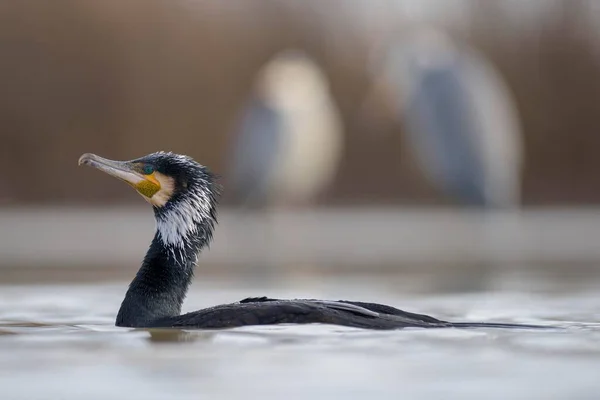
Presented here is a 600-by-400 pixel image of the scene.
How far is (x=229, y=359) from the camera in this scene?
14.5 feet

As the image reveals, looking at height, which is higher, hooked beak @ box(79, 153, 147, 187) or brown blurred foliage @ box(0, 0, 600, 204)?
brown blurred foliage @ box(0, 0, 600, 204)

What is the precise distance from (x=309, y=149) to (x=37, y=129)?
447cm

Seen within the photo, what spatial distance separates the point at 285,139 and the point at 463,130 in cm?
362

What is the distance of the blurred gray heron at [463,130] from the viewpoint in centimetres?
1850

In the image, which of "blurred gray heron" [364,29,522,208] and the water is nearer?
the water

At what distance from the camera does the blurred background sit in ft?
62.2

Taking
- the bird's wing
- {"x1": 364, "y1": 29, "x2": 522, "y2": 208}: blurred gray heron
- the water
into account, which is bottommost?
the water

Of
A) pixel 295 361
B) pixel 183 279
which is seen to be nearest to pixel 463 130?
pixel 183 279

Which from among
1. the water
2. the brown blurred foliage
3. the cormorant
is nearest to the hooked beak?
the cormorant

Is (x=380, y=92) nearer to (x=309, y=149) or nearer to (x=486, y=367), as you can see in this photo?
(x=309, y=149)

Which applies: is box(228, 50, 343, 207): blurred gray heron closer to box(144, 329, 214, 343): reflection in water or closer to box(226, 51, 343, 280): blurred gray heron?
box(226, 51, 343, 280): blurred gray heron

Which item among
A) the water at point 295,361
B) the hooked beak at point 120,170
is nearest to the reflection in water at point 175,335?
the water at point 295,361

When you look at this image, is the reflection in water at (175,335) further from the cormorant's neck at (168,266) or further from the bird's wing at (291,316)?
the cormorant's neck at (168,266)

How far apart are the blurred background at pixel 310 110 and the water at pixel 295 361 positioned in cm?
1114
